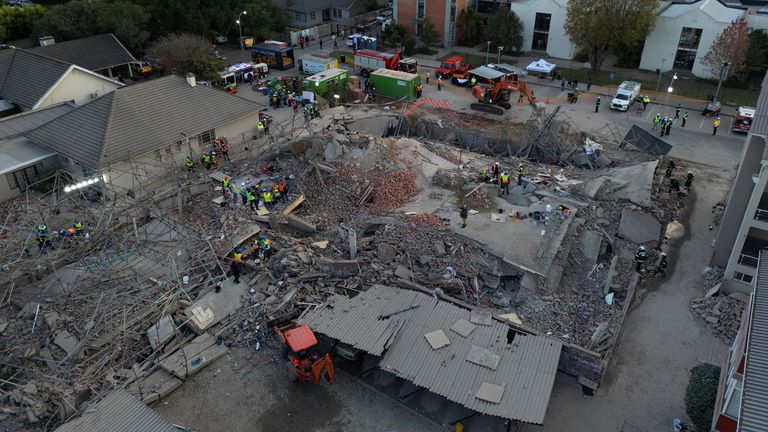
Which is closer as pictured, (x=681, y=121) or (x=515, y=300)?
(x=515, y=300)

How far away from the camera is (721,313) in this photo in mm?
20703

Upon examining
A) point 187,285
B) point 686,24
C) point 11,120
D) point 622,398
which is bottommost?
point 622,398

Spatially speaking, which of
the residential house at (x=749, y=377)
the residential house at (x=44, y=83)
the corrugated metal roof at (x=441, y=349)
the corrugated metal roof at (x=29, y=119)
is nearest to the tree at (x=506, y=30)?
the residential house at (x=44, y=83)

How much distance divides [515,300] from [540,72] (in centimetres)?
3318

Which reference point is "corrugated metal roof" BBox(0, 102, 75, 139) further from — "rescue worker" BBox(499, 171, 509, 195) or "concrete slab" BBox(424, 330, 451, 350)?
"concrete slab" BBox(424, 330, 451, 350)

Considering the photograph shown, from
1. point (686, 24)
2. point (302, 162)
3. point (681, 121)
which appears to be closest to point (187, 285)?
point (302, 162)

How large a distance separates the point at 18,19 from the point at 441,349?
203ft

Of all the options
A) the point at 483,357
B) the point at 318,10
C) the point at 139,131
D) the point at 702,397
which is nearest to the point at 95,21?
the point at 318,10

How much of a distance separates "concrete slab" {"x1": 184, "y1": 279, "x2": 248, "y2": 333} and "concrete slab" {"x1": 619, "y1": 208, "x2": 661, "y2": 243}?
55.8 feet

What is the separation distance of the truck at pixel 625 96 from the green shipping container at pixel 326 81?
820 inches

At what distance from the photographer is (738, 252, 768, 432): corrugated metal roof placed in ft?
37.7

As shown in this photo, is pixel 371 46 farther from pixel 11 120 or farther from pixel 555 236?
pixel 555 236

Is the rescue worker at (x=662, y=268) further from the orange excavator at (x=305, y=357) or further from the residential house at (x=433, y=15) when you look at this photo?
the residential house at (x=433, y=15)

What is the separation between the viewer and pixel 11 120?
3331cm
